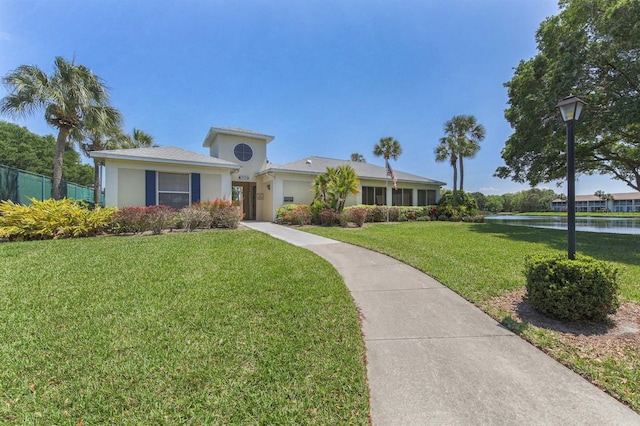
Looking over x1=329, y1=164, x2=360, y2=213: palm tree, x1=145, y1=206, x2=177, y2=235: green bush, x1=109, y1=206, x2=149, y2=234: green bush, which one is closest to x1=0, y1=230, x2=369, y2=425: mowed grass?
x1=109, y1=206, x2=149, y2=234: green bush

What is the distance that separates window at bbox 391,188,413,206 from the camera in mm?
20500

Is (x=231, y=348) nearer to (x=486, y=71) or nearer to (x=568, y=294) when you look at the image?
(x=568, y=294)

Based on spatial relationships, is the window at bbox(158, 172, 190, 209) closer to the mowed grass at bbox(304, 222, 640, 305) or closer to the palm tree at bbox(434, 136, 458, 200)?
the mowed grass at bbox(304, 222, 640, 305)

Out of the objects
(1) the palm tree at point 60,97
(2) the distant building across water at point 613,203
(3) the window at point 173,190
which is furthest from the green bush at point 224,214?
(2) the distant building across water at point 613,203

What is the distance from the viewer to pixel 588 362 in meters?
2.52

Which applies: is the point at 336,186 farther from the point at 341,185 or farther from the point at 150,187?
the point at 150,187

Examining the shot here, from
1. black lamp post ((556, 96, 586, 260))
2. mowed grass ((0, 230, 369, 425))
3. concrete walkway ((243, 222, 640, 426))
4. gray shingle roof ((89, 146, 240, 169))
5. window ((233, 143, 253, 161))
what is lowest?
concrete walkway ((243, 222, 640, 426))

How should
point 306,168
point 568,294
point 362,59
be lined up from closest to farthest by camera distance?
point 568,294, point 362,59, point 306,168

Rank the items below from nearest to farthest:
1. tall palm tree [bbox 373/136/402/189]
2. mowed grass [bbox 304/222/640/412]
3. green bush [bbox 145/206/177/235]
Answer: mowed grass [bbox 304/222/640/412], green bush [bbox 145/206/177/235], tall palm tree [bbox 373/136/402/189]

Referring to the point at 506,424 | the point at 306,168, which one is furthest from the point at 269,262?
the point at 306,168

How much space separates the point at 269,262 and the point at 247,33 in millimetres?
8662

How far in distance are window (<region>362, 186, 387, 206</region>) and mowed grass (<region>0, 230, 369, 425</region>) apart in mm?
14706

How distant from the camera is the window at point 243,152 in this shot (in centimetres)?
1616

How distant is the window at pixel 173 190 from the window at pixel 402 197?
14.7 metres
